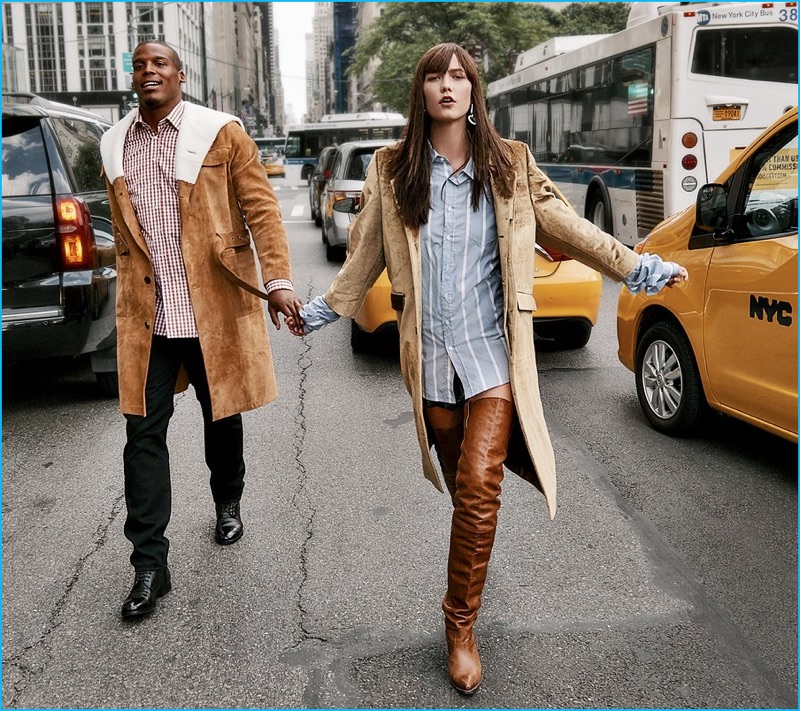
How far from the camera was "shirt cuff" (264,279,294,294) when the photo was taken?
136 inches

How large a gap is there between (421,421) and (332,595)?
2.86 feet

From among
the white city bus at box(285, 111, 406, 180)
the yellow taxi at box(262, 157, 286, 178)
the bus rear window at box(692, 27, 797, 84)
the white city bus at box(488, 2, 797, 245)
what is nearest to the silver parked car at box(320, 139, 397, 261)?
the white city bus at box(488, 2, 797, 245)

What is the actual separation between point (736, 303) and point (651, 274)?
5.87ft

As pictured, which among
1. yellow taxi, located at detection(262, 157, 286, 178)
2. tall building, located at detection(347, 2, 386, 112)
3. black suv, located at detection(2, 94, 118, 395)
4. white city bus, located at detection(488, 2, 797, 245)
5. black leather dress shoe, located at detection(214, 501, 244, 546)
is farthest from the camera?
tall building, located at detection(347, 2, 386, 112)

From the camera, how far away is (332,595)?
347 centimetres

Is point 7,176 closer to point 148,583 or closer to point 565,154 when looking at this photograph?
point 148,583

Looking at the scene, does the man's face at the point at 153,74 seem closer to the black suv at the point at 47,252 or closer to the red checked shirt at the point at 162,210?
the red checked shirt at the point at 162,210

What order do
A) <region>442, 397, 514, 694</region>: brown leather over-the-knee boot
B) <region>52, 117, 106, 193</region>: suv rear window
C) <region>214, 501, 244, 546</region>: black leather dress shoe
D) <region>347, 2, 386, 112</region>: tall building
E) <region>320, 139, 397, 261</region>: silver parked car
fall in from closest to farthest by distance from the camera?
<region>442, 397, 514, 694</region>: brown leather over-the-knee boot < <region>214, 501, 244, 546</region>: black leather dress shoe < <region>52, 117, 106, 193</region>: suv rear window < <region>320, 139, 397, 261</region>: silver parked car < <region>347, 2, 386, 112</region>: tall building

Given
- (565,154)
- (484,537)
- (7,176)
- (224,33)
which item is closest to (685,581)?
(484,537)

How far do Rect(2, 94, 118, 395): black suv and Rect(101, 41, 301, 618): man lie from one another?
2.24m

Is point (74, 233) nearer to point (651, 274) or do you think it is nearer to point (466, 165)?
point (466, 165)

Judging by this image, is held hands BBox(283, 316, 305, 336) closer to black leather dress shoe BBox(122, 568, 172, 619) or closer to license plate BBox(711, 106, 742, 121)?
black leather dress shoe BBox(122, 568, 172, 619)

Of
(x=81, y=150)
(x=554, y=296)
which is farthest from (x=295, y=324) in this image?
(x=554, y=296)

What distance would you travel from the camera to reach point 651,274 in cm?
304
